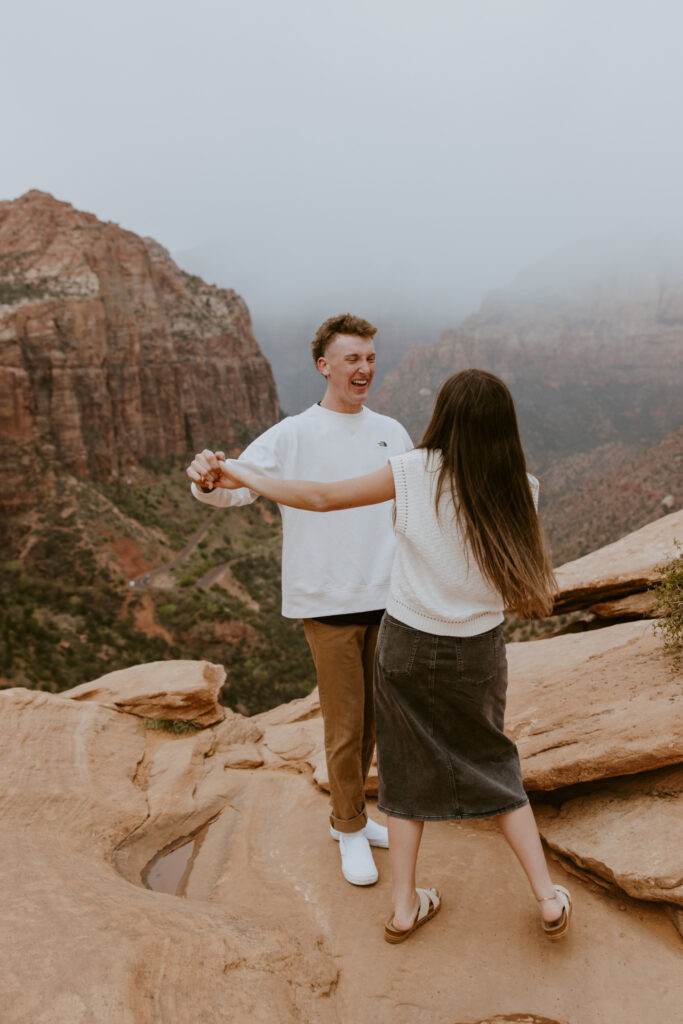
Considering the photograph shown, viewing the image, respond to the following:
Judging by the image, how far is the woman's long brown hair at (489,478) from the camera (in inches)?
98.9

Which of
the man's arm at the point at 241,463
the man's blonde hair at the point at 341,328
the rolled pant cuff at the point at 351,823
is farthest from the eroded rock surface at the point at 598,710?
the man's blonde hair at the point at 341,328

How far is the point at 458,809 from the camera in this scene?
2.89 metres

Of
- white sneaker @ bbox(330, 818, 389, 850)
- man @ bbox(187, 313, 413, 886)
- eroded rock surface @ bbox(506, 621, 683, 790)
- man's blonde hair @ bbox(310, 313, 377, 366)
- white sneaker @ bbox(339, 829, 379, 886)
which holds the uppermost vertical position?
man's blonde hair @ bbox(310, 313, 377, 366)

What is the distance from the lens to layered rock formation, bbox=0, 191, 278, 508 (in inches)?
1684

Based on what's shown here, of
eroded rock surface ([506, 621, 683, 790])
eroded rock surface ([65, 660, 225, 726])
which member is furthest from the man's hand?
eroded rock surface ([65, 660, 225, 726])

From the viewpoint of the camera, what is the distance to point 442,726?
9.41 ft

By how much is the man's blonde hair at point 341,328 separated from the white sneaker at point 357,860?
2.78 m

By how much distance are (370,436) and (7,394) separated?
43860 mm

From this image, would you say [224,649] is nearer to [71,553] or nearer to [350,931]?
[71,553]

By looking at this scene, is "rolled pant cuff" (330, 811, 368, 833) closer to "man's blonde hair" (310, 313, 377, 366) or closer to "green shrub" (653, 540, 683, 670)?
"green shrub" (653, 540, 683, 670)

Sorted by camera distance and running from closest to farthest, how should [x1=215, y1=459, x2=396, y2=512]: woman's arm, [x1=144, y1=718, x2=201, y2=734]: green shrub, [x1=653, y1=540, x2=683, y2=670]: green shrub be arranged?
[x1=215, y1=459, x2=396, y2=512]: woman's arm
[x1=653, y1=540, x2=683, y2=670]: green shrub
[x1=144, y1=718, x2=201, y2=734]: green shrub

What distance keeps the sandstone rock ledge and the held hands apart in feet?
6.27

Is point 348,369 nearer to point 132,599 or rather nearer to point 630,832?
point 630,832

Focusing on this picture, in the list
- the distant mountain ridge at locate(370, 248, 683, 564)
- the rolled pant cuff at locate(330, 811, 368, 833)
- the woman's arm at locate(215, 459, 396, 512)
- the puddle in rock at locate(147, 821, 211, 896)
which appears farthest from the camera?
the distant mountain ridge at locate(370, 248, 683, 564)
